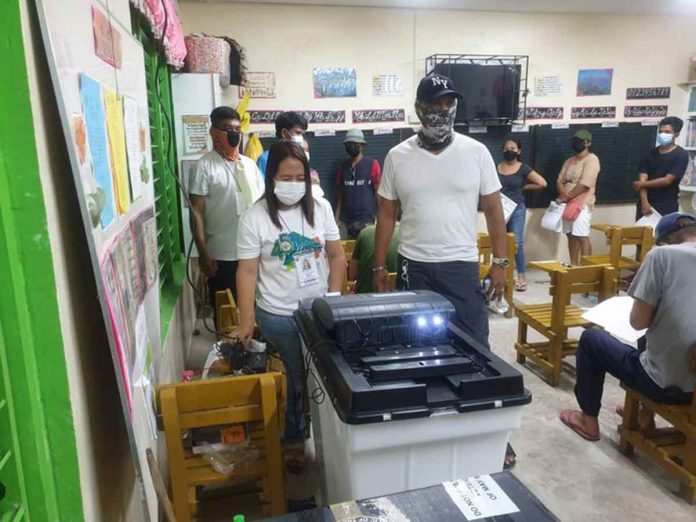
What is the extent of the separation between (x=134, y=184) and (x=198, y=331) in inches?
98.6

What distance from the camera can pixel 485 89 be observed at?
5199 mm

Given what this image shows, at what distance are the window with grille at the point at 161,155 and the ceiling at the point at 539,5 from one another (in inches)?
76.9

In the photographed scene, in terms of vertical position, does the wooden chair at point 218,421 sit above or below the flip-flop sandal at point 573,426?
above

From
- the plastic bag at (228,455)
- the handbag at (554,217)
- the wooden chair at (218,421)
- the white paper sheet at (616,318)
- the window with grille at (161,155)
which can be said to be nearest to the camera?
the wooden chair at (218,421)

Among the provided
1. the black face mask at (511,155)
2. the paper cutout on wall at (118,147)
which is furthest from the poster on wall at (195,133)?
the black face mask at (511,155)

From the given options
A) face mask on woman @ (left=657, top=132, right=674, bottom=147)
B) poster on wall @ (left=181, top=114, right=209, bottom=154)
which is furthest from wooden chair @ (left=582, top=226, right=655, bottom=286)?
poster on wall @ (left=181, top=114, right=209, bottom=154)

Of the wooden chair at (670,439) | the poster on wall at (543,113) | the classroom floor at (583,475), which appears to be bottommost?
the classroom floor at (583,475)

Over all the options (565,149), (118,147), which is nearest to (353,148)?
(565,149)

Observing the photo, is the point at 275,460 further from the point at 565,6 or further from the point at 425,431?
the point at 565,6

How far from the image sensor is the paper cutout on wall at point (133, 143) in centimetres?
146

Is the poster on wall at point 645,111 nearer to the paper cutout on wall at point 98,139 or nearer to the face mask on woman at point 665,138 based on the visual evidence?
the face mask on woman at point 665,138

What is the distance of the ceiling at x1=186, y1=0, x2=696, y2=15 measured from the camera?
4.79 meters

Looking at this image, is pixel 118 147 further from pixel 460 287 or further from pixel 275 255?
pixel 460 287

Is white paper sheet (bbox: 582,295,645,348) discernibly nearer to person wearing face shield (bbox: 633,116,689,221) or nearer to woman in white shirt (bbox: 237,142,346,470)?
woman in white shirt (bbox: 237,142,346,470)
